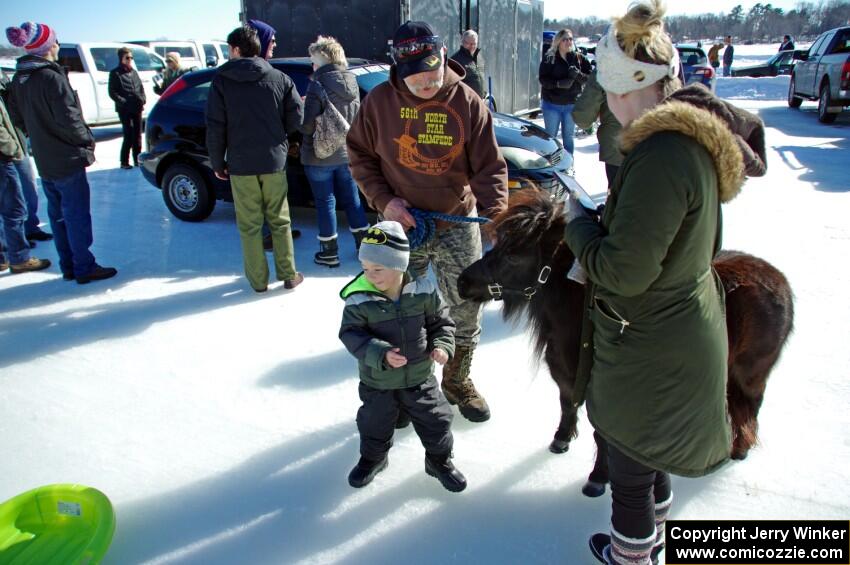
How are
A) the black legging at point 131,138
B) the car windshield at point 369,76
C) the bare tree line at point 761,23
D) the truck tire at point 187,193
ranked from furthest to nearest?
the bare tree line at point 761,23 → the black legging at point 131,138 → the truck tire at point 187,193 → the car windshield at point 369,76

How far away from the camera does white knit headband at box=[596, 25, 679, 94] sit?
1592mm

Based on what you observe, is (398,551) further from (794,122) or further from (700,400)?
(794,122)

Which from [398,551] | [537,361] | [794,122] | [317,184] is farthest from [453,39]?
[398,551]

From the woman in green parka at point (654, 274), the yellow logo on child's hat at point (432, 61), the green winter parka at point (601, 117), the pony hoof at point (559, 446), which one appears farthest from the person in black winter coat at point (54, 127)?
the woman in green parka at point (654, 274)

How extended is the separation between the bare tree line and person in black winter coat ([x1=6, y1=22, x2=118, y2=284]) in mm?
59210

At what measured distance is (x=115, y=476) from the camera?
2682 millimetres

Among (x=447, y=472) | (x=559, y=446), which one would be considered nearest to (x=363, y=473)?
(x=447, y=472)

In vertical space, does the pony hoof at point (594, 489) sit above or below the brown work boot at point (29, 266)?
below

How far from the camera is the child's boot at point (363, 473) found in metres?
2.55

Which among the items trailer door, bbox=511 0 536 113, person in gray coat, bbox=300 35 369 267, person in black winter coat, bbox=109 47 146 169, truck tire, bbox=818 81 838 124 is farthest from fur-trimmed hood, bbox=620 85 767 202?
truck tire, bbox=818 81 838 124

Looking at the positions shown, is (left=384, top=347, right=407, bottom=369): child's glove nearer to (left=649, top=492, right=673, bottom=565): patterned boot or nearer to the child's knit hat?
the child's knit hat

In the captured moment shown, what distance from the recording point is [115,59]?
14.8 metres

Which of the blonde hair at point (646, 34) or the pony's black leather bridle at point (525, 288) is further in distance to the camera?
the pony's black leather bridle at point (525, 288)

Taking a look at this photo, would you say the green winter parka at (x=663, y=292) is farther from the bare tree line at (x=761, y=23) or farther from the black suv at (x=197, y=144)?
the bare tree line at (x=761, y=23)
